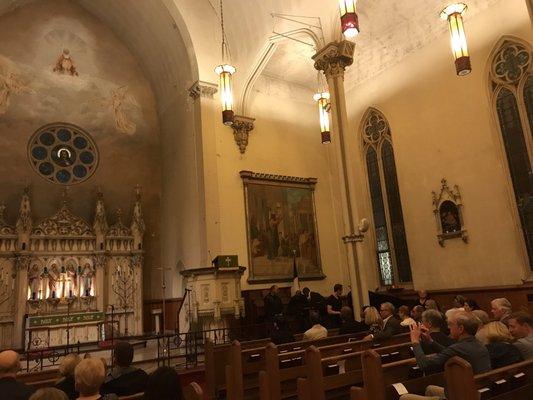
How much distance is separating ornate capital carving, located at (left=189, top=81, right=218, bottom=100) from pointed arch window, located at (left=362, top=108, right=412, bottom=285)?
210 inches

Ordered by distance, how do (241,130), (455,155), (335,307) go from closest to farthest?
(335,307), (455,155), (241,130)

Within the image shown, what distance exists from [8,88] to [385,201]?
12.1m

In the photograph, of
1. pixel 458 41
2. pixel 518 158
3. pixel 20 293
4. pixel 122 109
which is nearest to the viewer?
pixel 458 41

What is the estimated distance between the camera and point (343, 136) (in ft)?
35.2

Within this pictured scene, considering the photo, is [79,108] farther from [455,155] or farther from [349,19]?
[455,155]

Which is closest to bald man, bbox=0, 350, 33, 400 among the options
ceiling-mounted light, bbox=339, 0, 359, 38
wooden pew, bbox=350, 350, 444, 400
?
wooden pew, bbox=350, 350, 444, 400

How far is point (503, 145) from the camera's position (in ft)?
37.9

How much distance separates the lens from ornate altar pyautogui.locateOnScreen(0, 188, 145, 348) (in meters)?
11.9

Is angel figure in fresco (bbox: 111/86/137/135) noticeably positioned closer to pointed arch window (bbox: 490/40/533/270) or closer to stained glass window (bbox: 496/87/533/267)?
pointed arch window (bbox: 490/40/533/270)

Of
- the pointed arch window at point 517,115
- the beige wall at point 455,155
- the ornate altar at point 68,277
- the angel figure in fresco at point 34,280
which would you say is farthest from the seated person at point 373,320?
the angel figure in fresco at point 34,280

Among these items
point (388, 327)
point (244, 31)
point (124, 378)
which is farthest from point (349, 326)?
point (244, 31)

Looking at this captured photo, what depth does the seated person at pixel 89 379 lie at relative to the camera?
9.98ft

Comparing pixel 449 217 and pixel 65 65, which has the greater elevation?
pixel 65 65

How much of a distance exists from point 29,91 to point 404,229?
1228 centimetres
